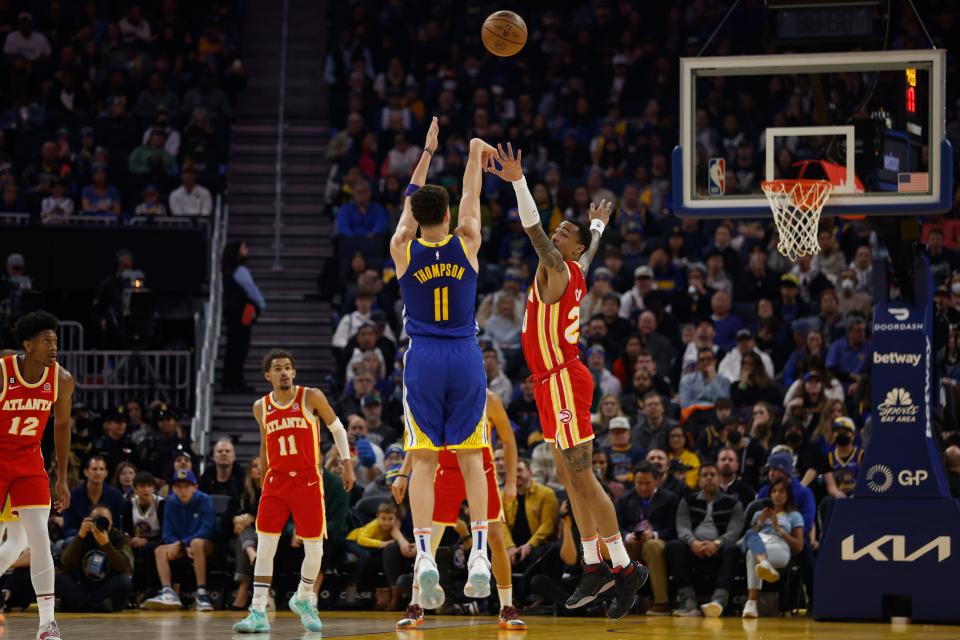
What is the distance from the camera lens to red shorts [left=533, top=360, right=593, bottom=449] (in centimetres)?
1052

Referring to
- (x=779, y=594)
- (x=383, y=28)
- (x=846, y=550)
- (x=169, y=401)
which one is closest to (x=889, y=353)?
(x=846, y=550)

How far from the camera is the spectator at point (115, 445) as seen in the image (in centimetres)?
1666

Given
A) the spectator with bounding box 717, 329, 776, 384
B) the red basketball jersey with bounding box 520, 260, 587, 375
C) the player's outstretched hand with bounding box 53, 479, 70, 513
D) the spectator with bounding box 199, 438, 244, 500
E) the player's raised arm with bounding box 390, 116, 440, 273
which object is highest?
the player's raised arm with bounding box 390, 116, 440, 273

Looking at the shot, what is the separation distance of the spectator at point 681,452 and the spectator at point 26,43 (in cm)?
1310

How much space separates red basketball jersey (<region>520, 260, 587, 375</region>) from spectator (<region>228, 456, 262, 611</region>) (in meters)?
5.09

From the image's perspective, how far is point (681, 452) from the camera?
1603 centimetres

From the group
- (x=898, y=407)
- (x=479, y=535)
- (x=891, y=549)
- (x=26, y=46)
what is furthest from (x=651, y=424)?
(x=26, y=46)

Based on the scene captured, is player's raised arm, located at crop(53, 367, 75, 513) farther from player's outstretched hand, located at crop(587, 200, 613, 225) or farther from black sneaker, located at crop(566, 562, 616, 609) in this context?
player's outstretched hand, located at crop(587, 200, 613, 225)

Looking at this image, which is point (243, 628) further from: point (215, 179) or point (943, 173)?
point (215, 179)

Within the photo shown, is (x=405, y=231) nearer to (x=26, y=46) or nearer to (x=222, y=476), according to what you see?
(x=222, y=476)

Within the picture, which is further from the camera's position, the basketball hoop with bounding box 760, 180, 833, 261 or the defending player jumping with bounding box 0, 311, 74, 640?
the basketball hoop with bounding box 760, 180, 833, 261

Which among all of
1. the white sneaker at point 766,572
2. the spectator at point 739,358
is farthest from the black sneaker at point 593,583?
the spectator at point 739,358

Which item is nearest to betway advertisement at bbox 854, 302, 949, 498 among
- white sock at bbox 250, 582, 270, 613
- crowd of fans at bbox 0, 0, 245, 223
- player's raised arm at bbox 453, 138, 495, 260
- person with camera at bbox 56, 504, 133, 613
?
player's raised arm at bbox 453, 138, 495, 260

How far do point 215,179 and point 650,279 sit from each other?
22.5 feet
